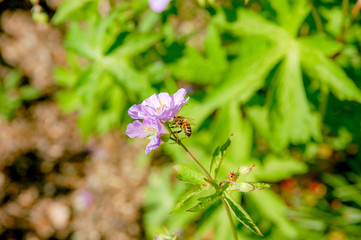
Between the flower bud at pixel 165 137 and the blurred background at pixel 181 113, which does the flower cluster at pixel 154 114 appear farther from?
the blurred background at pixel 181 113

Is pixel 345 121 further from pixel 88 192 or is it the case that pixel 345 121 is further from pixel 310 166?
pixel 88 192

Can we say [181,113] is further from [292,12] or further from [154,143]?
[154,143]

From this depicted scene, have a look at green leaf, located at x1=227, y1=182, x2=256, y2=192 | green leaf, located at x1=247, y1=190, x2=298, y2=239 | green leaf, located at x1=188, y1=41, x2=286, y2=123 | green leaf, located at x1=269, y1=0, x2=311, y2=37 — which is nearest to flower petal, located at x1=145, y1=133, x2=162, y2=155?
green leaf, located at x1=227, y1=182, x2=256, y2=192

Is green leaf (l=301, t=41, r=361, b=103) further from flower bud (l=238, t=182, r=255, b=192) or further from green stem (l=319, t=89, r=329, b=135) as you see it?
flower bud (l=238, t=182, r=255, b=192)

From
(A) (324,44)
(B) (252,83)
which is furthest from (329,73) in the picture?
(B) (252,83)

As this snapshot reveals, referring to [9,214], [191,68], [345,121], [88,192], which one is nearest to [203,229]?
[191,68]

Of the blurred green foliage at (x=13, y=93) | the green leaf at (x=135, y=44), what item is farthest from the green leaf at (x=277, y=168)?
the blurred green foliage at (x=13, y=93)
